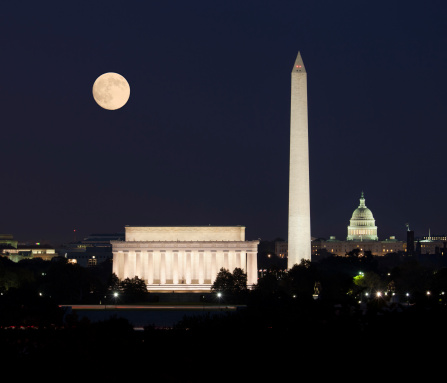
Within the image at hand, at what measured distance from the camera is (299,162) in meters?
164

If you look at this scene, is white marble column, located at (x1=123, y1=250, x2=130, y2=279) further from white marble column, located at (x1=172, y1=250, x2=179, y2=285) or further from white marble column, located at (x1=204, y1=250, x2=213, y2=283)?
white marble column, located at (x1=204, y1=250, x2=213, y2=283)

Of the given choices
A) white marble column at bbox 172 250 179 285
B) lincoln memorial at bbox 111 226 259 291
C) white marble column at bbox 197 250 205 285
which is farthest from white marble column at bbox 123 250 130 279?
white marble column at bbox 197 250 205 285

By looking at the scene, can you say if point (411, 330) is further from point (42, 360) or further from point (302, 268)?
point (302, 268)

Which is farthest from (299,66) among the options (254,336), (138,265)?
(254,336)

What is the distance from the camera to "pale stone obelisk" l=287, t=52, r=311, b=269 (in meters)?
163

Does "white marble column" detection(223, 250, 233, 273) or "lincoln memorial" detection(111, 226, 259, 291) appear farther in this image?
"white marble column" detection(223, 250, 233, 273)

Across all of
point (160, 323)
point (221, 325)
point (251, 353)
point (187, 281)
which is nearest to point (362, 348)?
point (251, 353)

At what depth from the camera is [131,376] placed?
52.3 meters

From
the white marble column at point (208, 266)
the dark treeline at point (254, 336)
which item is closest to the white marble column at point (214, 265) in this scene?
the white marble column at point (208, 266)

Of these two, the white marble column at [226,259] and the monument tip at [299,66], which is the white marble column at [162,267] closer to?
the white marble column at [226,259]

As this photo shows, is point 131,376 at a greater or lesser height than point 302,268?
lesser

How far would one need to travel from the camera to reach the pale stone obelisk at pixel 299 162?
16262cm

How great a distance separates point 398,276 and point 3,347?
102586mm

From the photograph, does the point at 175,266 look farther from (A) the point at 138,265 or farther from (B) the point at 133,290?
(B) the point at 133,290
